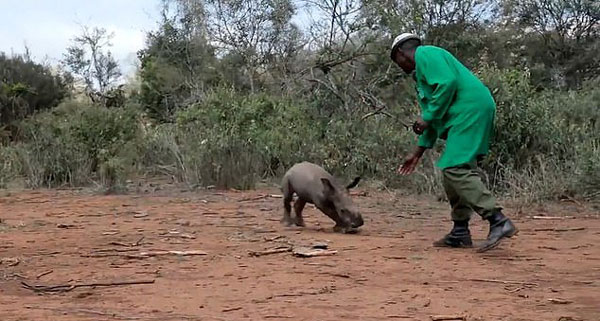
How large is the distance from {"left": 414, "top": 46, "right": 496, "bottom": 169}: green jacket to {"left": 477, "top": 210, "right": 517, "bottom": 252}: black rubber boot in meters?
0.47

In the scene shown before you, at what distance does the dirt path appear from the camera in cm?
420

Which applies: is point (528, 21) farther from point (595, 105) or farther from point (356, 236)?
point (356, 236)

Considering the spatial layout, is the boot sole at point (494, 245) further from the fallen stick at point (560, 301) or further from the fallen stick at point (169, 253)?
the fallen stick at point (169, 253)

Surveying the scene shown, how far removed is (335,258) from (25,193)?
7.66 m

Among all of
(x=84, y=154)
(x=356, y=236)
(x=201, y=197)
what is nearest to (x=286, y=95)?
(x=84, y=154)

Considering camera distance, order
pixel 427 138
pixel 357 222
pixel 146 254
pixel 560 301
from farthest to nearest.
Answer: pixel 357 222 → pixel 427 138 → pixel 146 254 → pixel 560 301

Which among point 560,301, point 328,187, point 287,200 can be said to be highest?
point 328,187

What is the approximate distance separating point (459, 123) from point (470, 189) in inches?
20.6

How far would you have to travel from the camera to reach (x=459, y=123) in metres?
6.18

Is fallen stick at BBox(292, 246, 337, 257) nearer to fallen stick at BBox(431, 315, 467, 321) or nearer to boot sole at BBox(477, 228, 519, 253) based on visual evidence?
boot sole at BBox(477, 228, 519, 253)

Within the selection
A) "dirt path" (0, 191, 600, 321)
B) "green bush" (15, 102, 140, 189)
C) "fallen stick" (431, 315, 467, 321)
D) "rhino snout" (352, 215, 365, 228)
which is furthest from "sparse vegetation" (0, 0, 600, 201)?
"fallen stick" (431, 315, 467, 321)

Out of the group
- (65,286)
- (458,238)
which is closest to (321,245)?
(458,238)

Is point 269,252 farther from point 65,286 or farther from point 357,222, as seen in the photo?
point 65,286

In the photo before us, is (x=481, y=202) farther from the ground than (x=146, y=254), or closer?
farther from the ground
